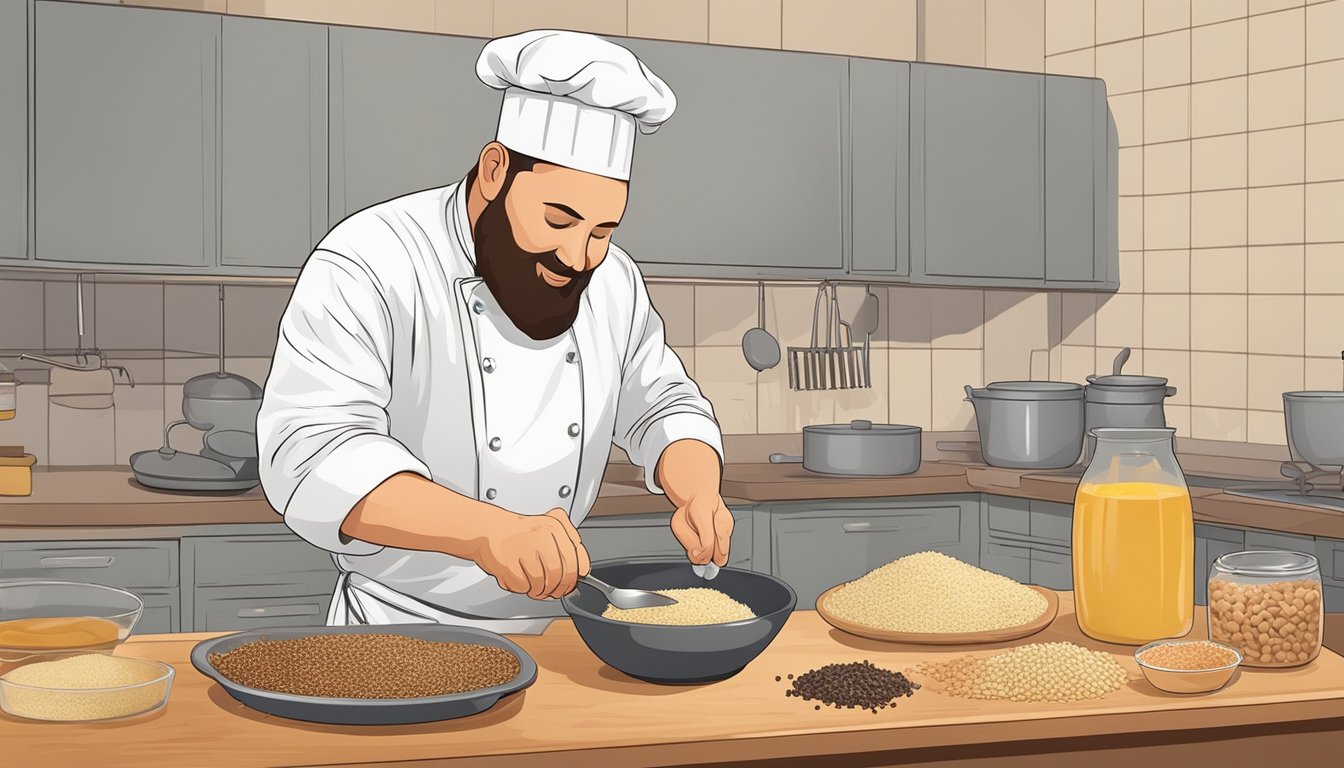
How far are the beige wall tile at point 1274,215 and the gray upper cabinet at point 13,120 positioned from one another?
128 inches

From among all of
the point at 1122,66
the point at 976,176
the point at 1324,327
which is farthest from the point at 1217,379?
the point at 1122,66

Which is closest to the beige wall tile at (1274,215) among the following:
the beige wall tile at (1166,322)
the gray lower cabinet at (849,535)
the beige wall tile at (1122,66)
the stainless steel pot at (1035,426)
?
the beige wall tile at (1166,322)

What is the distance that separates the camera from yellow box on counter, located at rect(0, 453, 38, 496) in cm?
289

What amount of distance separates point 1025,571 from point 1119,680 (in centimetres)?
208

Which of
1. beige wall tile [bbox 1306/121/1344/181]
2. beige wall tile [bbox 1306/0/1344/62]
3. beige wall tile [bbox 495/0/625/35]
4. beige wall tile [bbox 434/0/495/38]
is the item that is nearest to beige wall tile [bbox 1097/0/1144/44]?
beige wall tile [bbox 1306/0/1344/62]

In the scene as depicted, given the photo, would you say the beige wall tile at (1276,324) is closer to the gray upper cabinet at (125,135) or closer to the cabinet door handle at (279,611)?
the cabinet door handle at (279,611)

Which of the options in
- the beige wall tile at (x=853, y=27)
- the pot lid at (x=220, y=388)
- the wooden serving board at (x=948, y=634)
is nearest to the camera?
the wooden serving board at (x=948, y=634)

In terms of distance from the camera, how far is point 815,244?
11.8ft

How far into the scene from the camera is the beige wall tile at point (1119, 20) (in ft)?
12.3

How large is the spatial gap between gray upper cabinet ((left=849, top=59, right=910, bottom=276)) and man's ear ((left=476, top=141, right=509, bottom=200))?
1964 millimetres

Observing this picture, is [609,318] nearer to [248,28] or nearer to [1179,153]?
[248,28]

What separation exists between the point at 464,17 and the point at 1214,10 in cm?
217

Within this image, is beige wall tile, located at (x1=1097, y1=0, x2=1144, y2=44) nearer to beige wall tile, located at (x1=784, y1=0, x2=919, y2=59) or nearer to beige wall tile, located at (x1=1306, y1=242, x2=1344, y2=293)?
beige wall tile, located at (x1=784, y1=0, x2=919, y2=59)

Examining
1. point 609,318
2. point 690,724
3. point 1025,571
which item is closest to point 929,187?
point 1025,571
